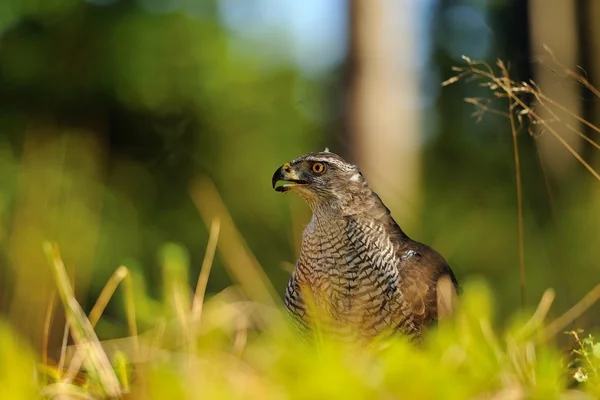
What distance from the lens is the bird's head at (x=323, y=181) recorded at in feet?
13.4

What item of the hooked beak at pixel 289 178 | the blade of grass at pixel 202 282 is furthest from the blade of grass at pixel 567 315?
the hooked beak at pixel 289 178

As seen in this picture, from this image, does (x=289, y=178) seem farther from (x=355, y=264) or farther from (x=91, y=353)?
(x=91, y=353)

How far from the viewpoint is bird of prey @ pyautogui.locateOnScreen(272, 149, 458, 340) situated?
11.6 ft

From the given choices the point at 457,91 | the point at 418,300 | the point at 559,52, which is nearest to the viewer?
the point at 418,300

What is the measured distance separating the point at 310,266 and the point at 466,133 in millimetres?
14939

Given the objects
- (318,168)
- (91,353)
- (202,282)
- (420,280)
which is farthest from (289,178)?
(91,353)

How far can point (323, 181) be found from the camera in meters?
4.13

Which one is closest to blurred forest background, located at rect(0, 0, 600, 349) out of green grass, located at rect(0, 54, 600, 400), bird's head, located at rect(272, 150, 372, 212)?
bird's head, located at rect(272, 150, 372, 212)

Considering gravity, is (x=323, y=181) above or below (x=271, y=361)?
below

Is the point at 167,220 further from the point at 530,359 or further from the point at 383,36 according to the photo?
the point at 530,359

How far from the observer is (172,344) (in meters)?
1.85

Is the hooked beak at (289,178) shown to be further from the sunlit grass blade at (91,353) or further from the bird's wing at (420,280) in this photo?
the sunlit grass blade at (91,353)

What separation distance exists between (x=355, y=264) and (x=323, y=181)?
593mm

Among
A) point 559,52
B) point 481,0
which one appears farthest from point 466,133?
point 559,52
